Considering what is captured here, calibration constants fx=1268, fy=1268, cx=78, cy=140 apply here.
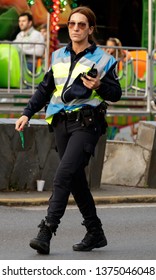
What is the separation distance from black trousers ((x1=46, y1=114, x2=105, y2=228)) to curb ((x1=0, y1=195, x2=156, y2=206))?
3.56 metres

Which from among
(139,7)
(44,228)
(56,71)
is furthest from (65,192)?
(139,7)

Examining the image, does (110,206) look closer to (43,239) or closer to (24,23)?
(43,239)

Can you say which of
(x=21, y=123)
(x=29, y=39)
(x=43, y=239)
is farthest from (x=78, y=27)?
(x=29, y=39)

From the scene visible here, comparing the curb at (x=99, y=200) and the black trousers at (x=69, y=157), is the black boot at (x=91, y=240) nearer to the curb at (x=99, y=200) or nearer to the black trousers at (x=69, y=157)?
the black trousers at (x=69, y=157)

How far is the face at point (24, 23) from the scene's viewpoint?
19.4 meters

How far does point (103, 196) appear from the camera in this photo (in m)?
13.8

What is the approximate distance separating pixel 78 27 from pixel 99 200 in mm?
4325

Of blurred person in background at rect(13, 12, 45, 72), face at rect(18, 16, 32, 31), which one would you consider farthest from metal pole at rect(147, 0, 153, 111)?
face at rect(18, 16, 32, 31)

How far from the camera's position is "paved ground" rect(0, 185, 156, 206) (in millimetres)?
13211

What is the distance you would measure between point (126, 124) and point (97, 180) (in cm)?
532

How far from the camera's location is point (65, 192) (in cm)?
947

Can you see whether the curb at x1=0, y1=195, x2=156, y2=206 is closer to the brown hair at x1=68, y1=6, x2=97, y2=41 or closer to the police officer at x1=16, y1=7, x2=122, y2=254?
the police officer at x1=16, y1=7, x2=122, y2=254

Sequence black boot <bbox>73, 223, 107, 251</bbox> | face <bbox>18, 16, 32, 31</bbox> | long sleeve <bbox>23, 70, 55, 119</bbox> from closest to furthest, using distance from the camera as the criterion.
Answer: long sleeve <bbox>23, 70, 55, 119</bbox> → black boot <bbox>73, 223, 107, 251</bbox> → face <bbox>18, 16, 32, 31</bbox>

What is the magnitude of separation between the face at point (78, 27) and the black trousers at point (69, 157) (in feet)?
2.05
